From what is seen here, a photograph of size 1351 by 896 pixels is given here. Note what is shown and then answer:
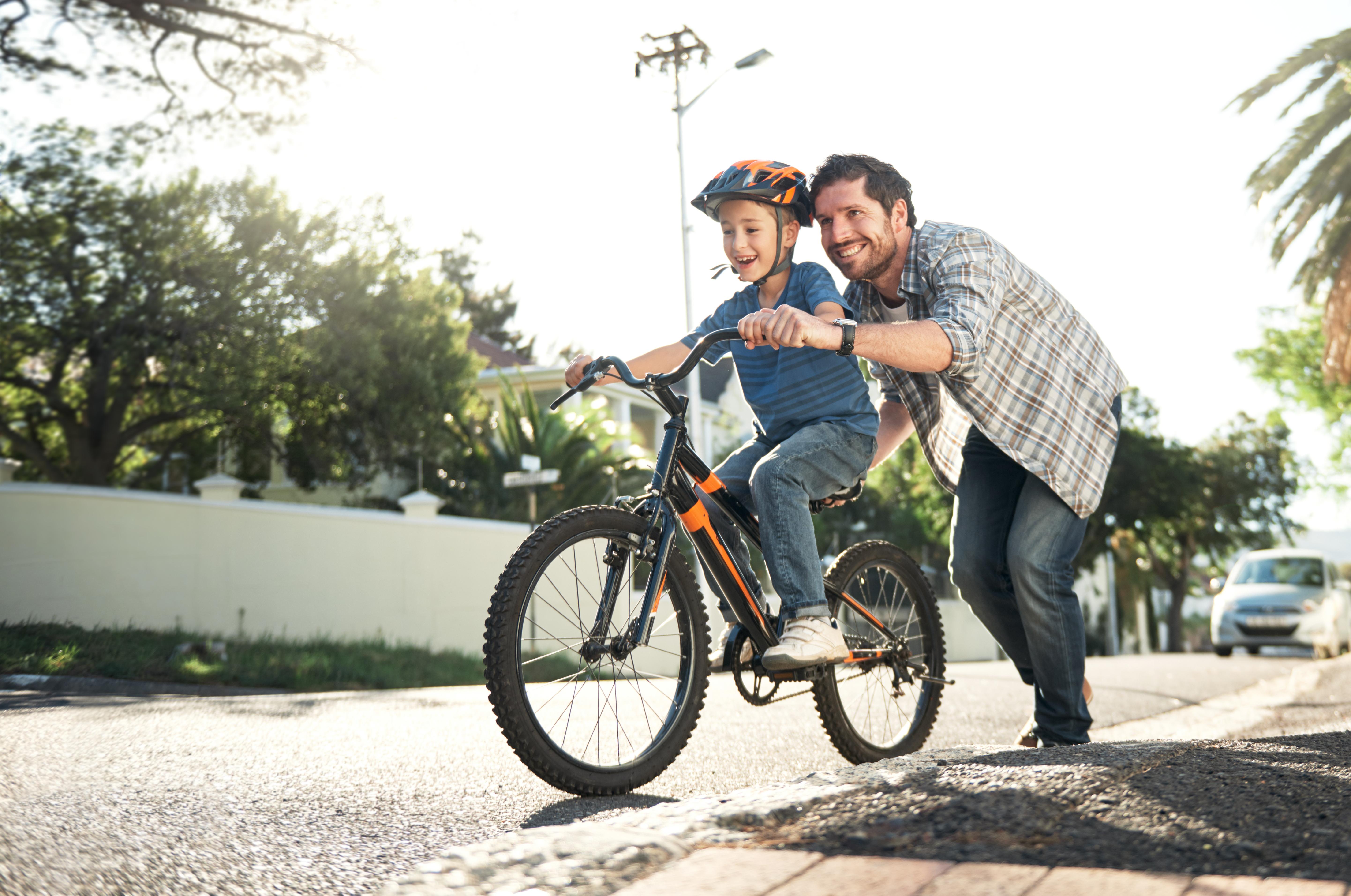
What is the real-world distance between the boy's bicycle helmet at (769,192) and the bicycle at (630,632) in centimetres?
54

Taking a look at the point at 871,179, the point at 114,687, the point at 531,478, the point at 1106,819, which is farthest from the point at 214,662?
the point at 1106,819

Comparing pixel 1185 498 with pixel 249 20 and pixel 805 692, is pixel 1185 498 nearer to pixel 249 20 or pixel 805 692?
pixel 249 20

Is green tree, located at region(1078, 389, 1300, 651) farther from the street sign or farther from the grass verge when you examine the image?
the grass verge

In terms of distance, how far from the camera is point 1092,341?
3559 millimetres

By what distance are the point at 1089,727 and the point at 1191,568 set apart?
4664 centimetres

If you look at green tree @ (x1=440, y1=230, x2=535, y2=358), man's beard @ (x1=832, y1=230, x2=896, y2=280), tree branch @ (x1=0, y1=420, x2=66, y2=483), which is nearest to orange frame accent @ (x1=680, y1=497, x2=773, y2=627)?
man's beard @ (x1=832, y1=230, x2=896, y2=280)

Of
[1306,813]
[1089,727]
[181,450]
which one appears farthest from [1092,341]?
[181,450]

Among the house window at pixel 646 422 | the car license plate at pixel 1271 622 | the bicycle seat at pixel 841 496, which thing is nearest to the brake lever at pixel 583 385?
the bicycle seat at pixel 841 496

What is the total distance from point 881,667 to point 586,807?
1.59 meters

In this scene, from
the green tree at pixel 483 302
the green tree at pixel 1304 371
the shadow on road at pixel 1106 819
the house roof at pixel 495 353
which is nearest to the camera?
the shadow on road at pixel 1106 819

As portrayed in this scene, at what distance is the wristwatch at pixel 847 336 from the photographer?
9.16 feet

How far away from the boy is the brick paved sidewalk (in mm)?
1569

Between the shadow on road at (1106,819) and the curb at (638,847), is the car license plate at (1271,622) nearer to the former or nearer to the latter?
the shadow on road at (1106,819)

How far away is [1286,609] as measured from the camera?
1894 cm
